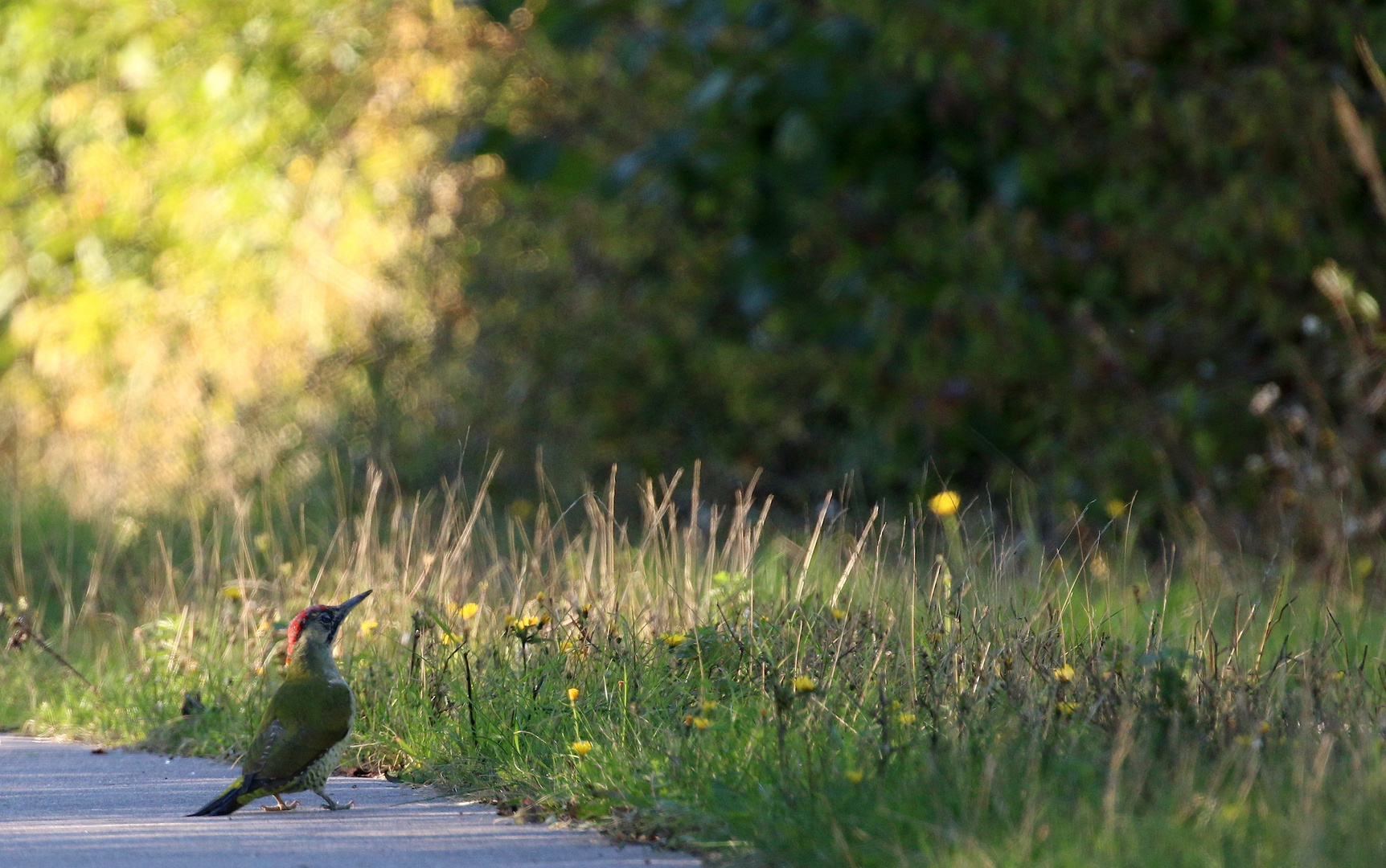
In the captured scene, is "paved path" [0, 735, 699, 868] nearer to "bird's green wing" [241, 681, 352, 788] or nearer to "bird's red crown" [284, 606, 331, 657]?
"bird's green wing" [241, 681, 352, 788]

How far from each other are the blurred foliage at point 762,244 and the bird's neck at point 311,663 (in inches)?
220

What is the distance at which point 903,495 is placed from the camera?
11.5 metres

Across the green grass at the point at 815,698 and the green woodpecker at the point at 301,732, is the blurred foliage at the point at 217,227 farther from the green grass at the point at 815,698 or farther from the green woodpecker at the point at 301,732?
the green woodpecker at the point at 301,732

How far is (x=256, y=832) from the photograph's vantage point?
437 cm

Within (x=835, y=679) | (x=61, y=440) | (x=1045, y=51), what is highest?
(x=1045, y=51)

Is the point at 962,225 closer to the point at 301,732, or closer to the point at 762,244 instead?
the point at 762,244

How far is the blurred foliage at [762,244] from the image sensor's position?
372 inches

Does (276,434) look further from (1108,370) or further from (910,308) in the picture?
(1108,370)

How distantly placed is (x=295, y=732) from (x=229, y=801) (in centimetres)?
28

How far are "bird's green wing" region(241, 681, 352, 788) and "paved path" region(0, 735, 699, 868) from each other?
16 centimetres

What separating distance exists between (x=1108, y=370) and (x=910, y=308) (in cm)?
123

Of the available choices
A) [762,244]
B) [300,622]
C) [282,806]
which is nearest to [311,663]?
[300,622]

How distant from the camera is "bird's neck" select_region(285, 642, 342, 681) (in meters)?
4.62

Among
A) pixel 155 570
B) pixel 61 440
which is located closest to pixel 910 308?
pixel 155 570
